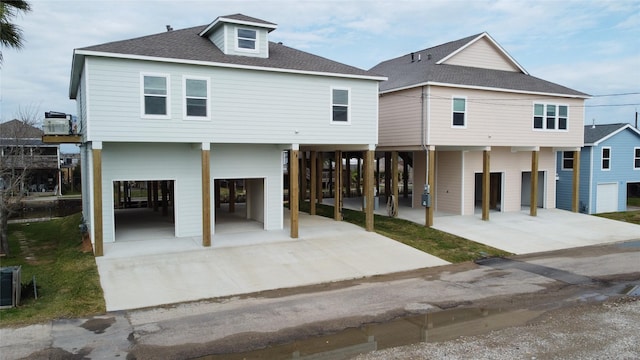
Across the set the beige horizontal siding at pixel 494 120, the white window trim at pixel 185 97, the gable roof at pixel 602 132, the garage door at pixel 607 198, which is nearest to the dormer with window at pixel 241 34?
the white window trim at pixel 185 97

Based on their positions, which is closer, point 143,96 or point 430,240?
point 143,96

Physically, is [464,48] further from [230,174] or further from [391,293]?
[391,293]

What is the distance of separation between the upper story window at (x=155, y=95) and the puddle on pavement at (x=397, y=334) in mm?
8847

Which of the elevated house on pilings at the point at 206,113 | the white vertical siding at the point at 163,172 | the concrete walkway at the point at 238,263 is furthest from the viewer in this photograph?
the white vertical siding at the point at 163,172

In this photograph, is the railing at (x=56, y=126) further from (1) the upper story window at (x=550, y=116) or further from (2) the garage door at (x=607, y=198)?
(2) the garage door at (x=607, y=198)

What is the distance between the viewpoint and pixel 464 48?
77.0ft

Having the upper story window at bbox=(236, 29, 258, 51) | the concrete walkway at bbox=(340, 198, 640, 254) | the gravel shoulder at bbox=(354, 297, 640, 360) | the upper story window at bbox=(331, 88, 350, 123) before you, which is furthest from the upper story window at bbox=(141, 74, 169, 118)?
the concrete walkway at bbox=(340, 198, 640, 254)

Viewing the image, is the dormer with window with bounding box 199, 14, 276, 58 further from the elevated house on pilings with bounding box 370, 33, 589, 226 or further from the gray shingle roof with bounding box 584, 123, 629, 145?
the gray shingle roof with bounding box 584, 123, 629, 145

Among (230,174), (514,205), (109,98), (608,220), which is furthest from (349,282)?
(608,220)

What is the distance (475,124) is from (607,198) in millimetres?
12949

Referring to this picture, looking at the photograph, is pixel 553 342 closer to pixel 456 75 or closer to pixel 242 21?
pixel 242 21

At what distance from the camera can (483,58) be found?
79.8 feet

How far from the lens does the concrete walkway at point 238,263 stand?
11.5 m

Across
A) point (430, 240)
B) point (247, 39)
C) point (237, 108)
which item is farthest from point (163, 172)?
point (430, 240)
